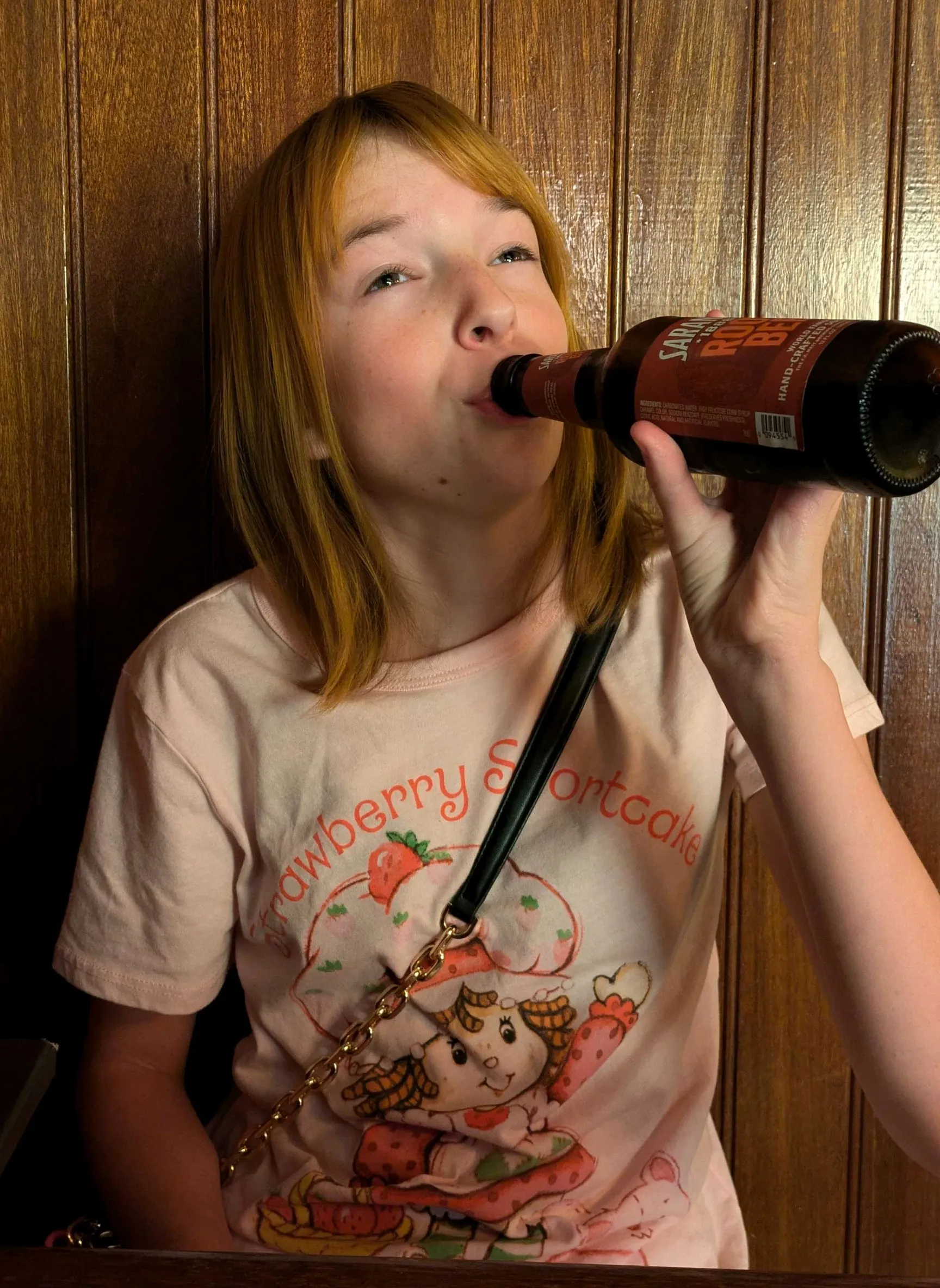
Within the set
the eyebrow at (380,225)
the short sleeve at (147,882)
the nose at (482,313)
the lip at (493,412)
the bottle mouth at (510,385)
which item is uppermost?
the eyebrow at (380,225)

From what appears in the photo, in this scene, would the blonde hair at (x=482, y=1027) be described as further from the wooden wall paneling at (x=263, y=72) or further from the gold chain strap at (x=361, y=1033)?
the wooden wall paneling at (x=263, y=72)

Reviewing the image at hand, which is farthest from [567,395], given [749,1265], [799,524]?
[749,1265]

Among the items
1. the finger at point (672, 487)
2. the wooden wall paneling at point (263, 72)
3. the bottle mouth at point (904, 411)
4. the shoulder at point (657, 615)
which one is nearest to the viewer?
the bottle mouth at point (904, 411)

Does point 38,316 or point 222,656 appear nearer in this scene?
point 222,656

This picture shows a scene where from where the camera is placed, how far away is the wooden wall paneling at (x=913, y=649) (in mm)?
1187

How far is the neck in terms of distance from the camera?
1.02 m

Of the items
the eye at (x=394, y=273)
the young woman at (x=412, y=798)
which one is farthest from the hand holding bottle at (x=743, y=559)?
the eye at (x=394, y=273)

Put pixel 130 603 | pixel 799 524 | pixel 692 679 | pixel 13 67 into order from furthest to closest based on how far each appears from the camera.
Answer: pixel 130 603 → pixel 13 67 → pixel 692 679 → pixel 799 524

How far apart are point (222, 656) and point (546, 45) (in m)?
0.74

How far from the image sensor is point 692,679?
38.1 inches

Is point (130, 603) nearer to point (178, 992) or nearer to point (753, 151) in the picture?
point (178, 992)

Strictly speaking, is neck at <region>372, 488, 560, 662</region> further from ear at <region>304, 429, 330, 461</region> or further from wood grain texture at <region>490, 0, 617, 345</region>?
wood grain texture at <region>490, 0, 617, 345</region>

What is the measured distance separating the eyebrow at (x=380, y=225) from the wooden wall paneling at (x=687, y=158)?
0.30 m

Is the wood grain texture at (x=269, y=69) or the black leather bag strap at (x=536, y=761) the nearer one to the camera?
the black leather bag strap at (x=536, y=761)
